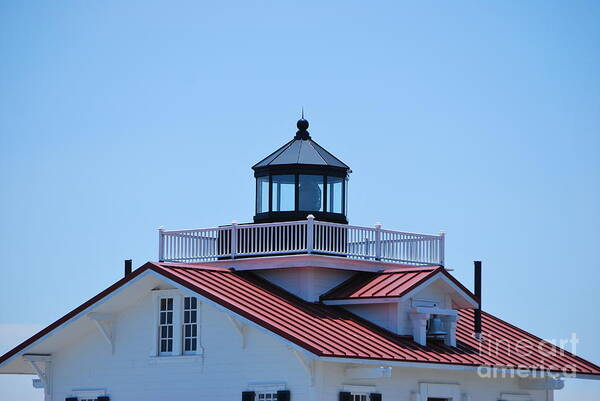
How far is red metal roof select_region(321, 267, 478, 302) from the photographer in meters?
36.9

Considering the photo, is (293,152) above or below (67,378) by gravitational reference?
above

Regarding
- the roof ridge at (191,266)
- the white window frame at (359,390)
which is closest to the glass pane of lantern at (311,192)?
the roof ridge at (191,266)

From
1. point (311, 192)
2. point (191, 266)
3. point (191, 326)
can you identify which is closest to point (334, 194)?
point (311, 192)

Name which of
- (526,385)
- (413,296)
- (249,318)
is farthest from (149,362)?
(526,385)

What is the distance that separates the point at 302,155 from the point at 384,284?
182 inches

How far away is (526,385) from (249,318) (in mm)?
9526

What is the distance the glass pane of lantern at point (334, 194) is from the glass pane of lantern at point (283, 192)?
96cm

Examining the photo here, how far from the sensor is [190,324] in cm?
3594

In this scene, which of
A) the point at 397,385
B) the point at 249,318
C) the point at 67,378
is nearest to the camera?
the point at 249,318

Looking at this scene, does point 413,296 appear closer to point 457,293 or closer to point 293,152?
point 457,293

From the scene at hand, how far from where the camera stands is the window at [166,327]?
1431 inches

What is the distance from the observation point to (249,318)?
33.4 metres

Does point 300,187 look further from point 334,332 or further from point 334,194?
point 334,332

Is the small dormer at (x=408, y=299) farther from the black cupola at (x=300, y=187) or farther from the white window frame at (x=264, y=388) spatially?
the white window frame at (x=264, y=388)
